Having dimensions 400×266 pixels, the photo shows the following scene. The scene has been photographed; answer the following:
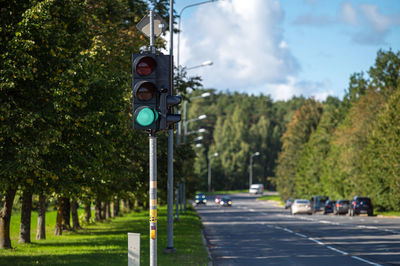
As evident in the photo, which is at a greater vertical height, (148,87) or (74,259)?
(148,87)

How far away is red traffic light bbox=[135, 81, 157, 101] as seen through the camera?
939 cm

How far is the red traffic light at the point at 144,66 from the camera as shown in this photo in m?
9.46

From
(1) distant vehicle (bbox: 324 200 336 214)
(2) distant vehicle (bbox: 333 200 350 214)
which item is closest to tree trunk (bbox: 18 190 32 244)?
(2) distant vehicle (bbox: 333 200 350 214)

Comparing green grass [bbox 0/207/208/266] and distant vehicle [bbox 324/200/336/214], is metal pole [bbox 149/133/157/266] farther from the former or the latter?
distant vehicle [bbox 324/200/336/214]

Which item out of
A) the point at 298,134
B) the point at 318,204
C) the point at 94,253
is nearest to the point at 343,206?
the point at 318,204

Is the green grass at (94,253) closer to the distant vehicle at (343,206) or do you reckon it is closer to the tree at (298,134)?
the distant vehicle at (343,206)

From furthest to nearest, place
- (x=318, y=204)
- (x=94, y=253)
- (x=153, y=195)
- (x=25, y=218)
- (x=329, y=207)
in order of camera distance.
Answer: (x=318, y=204) < (x=329, y=207) < (x=25, y=218) < (x=94, y=253) < (x=153, y=195)

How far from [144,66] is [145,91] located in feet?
1.22

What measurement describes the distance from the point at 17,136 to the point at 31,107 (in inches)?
63.2

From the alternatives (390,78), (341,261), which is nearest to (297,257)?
(341,261)

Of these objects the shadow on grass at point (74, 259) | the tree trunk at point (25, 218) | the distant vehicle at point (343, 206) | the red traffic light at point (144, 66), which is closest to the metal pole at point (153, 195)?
the red traffic light at point (144, 66)

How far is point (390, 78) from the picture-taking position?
88750mm

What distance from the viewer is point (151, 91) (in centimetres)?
941

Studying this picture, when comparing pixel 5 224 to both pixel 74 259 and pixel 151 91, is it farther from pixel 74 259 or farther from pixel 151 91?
pixel 151 91
